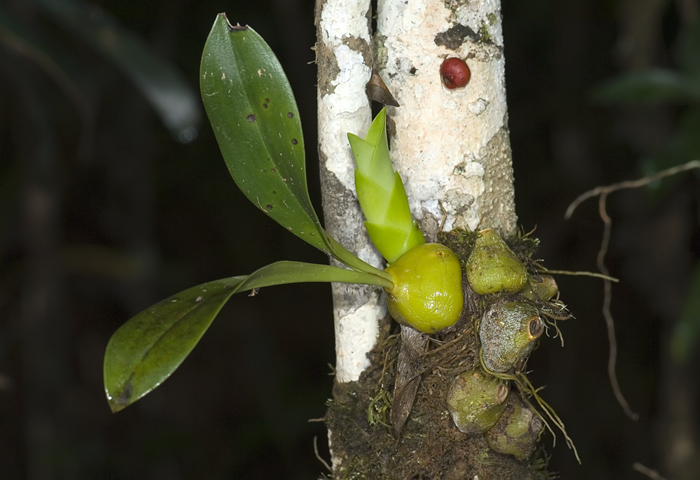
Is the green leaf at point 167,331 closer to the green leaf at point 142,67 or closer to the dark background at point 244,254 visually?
the green leaf at point 142,67

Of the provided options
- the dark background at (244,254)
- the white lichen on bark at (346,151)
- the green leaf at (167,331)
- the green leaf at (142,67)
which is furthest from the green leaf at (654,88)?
the green leaf at (167,331)

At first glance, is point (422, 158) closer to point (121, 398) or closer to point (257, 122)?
point (257, 122)

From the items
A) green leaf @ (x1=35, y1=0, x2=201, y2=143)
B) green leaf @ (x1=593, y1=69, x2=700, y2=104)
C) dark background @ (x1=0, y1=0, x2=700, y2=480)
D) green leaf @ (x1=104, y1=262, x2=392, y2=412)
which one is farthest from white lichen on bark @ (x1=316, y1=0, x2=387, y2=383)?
dark background @ (x1=0, y1=0, x2=700, y2=480)

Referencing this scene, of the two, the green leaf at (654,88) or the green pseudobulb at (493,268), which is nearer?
the green pseudobulb at (493,268)

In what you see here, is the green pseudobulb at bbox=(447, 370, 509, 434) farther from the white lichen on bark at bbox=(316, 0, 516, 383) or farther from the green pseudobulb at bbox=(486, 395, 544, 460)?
the white lichen on bark at bbox=(316, 0, 516, 383)

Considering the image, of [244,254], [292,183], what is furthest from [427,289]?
[244,254]

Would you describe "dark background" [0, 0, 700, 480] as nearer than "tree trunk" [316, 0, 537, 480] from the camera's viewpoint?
No
